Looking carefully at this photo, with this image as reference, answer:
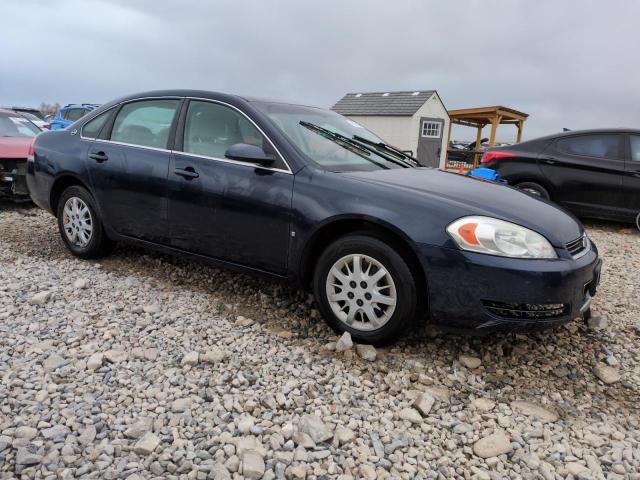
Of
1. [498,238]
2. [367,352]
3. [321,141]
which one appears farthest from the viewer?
[321,141]

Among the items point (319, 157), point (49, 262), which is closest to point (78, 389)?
point (319, 157)

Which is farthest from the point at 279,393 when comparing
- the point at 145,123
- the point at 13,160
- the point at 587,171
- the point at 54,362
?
the point at 587,171

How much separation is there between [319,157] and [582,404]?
213cm

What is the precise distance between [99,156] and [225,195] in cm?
149

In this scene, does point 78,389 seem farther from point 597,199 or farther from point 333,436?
point 597,199

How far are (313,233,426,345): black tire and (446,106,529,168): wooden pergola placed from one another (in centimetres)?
1610

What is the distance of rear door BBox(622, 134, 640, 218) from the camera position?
6.69m

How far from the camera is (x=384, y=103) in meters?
22.6

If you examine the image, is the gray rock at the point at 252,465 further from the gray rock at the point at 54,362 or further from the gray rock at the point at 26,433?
the gray rock at the point at 54,362

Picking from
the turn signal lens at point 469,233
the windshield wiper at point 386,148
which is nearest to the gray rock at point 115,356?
the turn signal lens at point 469,233

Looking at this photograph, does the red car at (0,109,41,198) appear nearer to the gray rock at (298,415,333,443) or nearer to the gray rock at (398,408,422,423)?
the gray rock at (298,415,333,443)

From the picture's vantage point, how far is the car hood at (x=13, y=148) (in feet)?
21.5

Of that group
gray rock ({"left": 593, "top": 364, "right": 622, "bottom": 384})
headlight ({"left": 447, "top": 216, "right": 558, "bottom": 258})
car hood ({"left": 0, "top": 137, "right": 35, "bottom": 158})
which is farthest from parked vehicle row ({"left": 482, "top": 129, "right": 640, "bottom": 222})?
car hood ({"left": 0, "top": 137, "right": 35, "bottom": 158})

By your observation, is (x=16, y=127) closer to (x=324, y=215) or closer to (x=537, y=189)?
(x=324, y=215)
